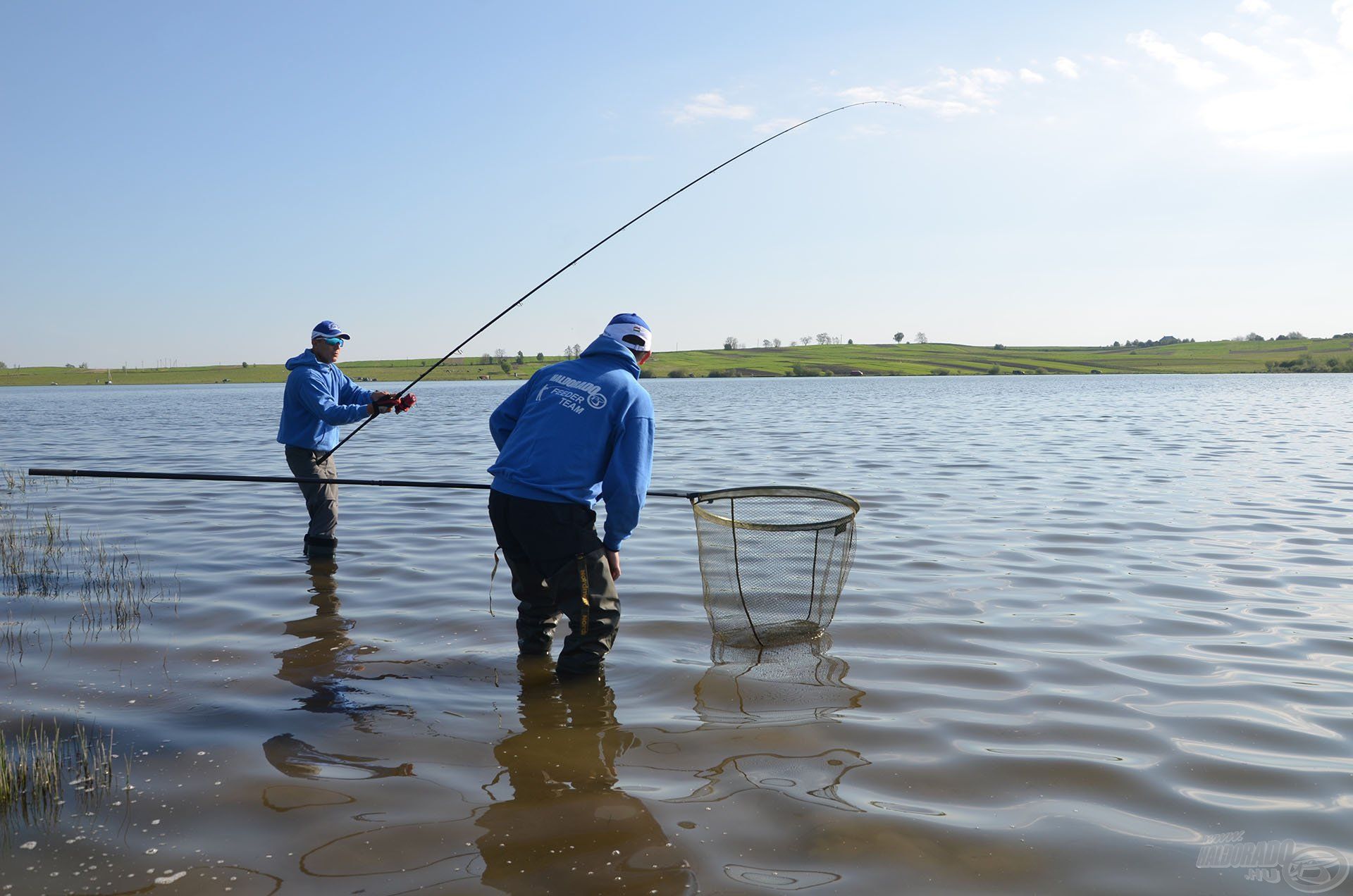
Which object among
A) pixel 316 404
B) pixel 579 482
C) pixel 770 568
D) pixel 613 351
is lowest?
pixel 770 568

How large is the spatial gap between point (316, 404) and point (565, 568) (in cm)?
424

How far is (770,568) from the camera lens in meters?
6.50

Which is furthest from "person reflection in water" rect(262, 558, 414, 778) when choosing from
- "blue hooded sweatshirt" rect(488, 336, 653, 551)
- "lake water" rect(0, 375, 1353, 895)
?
"blue hooded sweatshirt" rect(488, 336, 653, 551)

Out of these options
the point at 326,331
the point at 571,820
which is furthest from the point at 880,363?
the point at 571,820

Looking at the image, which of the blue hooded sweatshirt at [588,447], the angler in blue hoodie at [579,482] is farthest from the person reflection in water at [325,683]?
the blue hooded sweatshirt at [588,447]

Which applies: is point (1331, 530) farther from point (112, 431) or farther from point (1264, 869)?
point (112, 431)

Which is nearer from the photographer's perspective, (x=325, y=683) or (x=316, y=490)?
(x=325, y=683)

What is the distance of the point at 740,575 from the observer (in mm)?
6516

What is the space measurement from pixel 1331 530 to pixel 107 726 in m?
12.0

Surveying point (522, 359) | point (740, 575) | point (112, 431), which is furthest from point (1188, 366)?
point (740, 575)

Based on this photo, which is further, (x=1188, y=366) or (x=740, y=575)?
(x=1188, y=366)

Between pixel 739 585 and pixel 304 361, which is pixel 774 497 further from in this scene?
pixel 304 361

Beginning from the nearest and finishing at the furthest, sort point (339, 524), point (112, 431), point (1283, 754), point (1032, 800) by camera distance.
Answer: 1. point (1032, 800)
2. point (1283, 754)
3. point (339, 524)
4. point (112, 431)

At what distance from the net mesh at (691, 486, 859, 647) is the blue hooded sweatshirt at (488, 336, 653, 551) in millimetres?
1085
